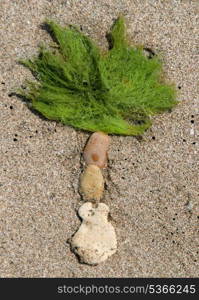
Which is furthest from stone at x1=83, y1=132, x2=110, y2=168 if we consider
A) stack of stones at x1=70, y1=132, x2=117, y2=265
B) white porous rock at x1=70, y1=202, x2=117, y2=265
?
white porous rock at x1=70, y1=202, x2=117, y2=265

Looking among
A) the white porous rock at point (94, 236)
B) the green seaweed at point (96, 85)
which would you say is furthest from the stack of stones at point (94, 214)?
the green seaweed at point (96, 85)

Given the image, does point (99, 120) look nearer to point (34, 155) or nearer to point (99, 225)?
point (34, 155)

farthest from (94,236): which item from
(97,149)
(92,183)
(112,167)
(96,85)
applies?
(96,85)

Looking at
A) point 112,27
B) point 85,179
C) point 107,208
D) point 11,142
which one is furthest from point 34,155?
point 112,27

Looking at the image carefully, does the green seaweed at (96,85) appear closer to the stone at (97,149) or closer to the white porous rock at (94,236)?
the stone at (97,149)

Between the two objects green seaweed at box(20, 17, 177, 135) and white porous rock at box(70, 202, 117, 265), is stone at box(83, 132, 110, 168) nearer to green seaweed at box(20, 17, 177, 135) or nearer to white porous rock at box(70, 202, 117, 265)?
green seaweed at box(20, 17, 177, 135)

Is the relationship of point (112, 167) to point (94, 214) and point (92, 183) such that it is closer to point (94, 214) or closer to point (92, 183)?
point (92, 183)

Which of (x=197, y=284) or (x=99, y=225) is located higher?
(x=99, y=225)
